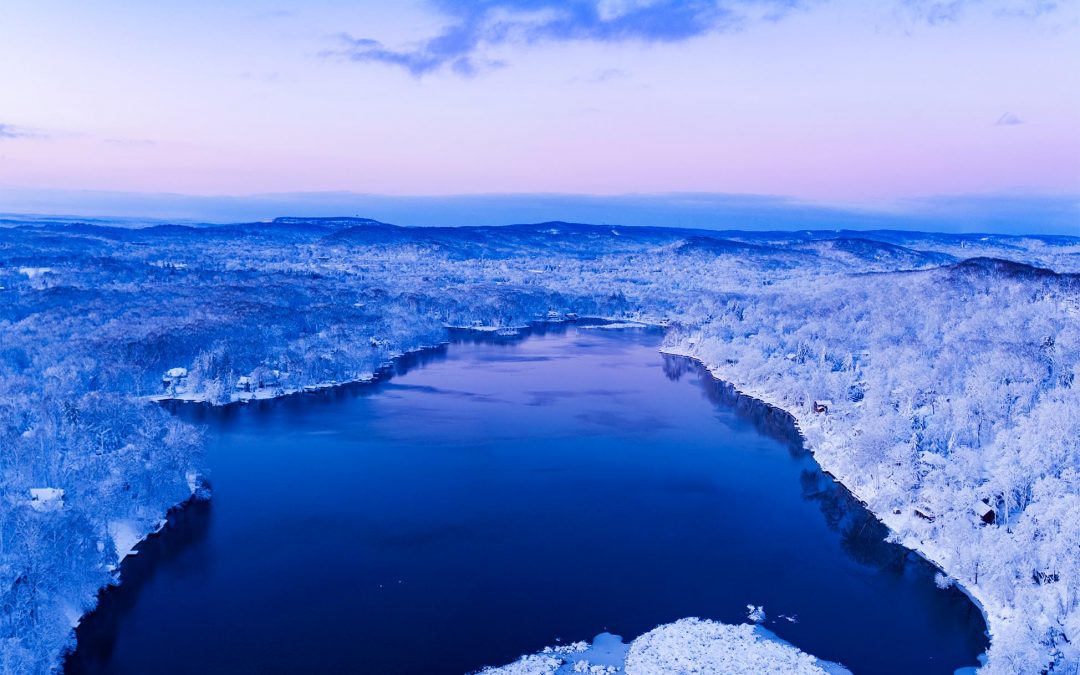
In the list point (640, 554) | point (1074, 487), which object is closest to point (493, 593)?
point (640, 554)

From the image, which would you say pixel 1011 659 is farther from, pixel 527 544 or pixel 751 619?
pixel 527 544

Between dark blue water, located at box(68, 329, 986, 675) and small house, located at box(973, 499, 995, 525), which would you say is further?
small house, located at box(973, 499, 995, 525)

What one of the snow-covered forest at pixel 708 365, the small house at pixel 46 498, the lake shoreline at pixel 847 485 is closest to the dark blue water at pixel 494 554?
the lake shoreline at pixel 847 485

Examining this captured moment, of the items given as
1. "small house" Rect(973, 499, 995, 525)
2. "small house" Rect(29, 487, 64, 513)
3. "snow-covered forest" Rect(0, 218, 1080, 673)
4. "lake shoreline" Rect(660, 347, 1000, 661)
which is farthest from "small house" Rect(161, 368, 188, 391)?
"small house" Rect(973, 499, 995, 525)

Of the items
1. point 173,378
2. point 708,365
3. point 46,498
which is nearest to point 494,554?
point 46,498

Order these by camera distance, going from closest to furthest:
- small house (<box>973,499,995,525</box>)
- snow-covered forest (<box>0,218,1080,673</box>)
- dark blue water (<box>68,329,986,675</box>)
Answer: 1. dark blue water (<box>68,329,986,675</box>)
2. snow-covered forest (<box>0,218,1080,673</box>)
3. small house (<box>973,499,995,525</box>)

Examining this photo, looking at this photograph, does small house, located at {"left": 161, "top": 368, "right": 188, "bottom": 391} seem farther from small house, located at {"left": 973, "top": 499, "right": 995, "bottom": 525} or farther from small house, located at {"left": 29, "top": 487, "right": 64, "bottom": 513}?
small house, located at {"left": 973, "top": 499, "right": 995, "bottom": 525}

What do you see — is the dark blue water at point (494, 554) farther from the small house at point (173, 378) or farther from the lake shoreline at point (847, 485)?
the small house at point (173, 378)
